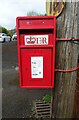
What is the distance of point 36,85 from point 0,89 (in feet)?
10.5

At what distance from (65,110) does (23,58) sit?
89 centimetres

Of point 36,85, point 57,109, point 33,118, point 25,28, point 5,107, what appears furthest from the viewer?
point 5,107

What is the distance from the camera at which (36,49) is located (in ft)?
10.2

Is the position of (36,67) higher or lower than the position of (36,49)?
lower

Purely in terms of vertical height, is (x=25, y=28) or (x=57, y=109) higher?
(x=25, y=28)

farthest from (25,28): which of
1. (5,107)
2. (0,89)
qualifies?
(0,89)

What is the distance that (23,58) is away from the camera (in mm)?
3188

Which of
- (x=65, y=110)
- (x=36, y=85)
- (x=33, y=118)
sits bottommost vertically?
(x=33, y=118)

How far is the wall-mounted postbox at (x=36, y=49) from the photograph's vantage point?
303cm

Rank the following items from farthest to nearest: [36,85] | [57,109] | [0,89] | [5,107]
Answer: [0,89] < [5,107] < [57,109] < [36,85]

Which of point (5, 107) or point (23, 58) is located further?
point (5, 107)

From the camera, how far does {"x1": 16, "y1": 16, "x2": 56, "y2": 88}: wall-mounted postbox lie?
9.95ft

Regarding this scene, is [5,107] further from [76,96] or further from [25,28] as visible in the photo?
[25,28]

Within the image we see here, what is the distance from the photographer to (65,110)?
11.2ft
